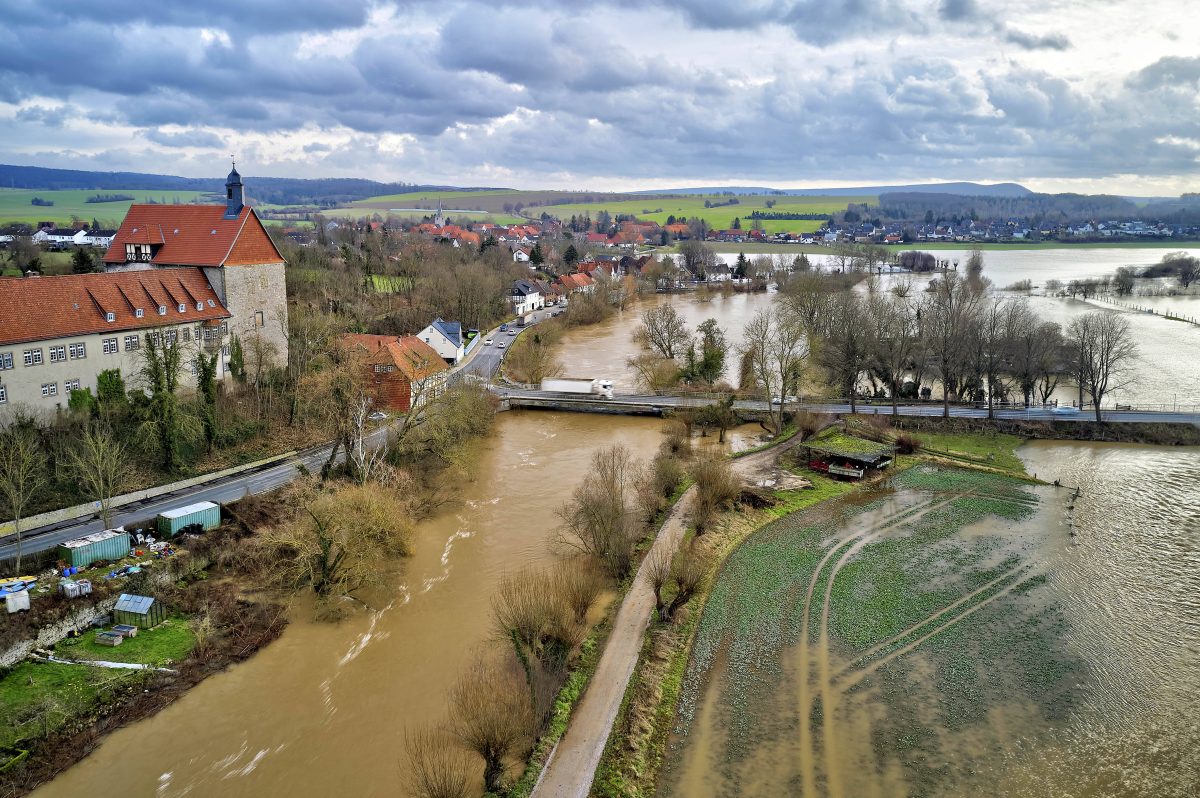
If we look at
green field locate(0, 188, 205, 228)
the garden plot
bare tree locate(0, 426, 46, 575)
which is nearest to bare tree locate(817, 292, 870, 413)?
the garden plot

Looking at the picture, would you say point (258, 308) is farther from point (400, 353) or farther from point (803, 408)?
point (803, 408)

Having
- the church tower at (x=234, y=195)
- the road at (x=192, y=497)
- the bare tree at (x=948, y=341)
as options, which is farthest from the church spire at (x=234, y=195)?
the bare tree at (x=948, y=341)

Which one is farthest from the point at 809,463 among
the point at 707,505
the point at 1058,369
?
the point at 1058,369

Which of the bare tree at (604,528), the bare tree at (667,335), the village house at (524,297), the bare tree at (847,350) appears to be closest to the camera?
the bare tree at (604,528)

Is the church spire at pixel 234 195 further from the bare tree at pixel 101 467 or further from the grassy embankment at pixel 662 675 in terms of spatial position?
the grassy embankment at pixel 662 675

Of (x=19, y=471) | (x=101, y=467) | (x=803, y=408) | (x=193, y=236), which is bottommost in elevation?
(x=803, y=408)

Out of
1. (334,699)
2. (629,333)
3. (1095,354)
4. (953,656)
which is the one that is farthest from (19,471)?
(629,333)
